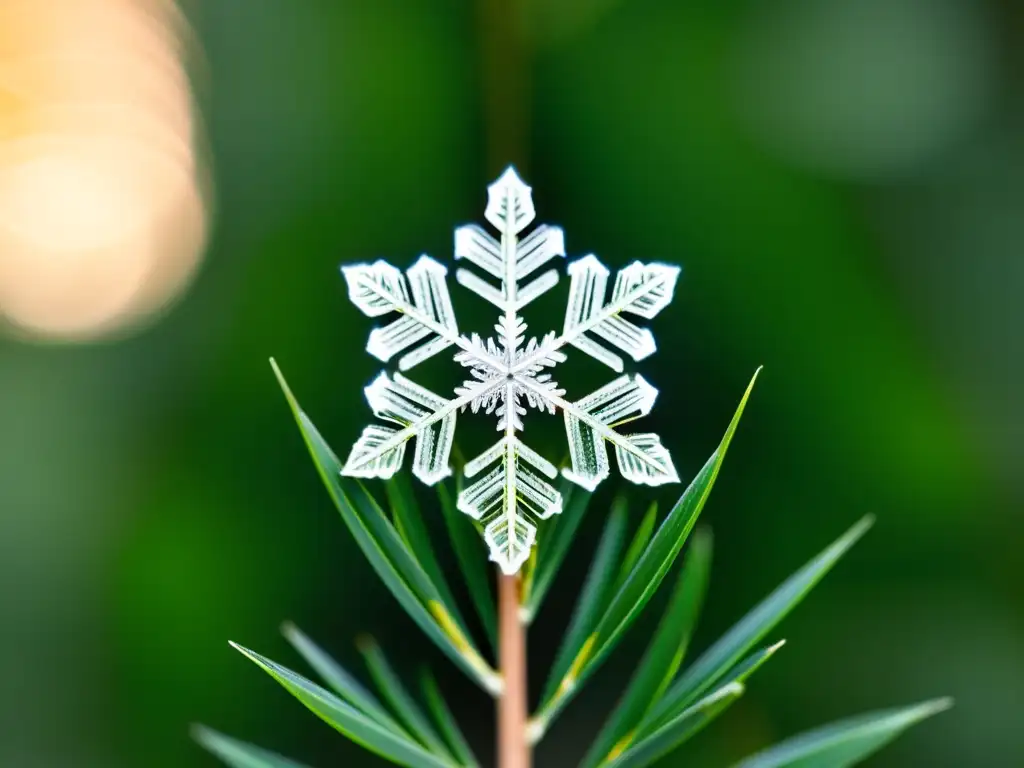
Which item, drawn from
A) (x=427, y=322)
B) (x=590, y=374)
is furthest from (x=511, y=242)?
(x=590, y=374)

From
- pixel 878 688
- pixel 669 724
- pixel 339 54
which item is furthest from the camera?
pixel 339 54

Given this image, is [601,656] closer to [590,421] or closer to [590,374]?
[590,421]

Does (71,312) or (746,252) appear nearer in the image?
(746,252)

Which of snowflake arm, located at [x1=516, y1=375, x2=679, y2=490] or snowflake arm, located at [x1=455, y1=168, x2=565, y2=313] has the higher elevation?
snowflake arm, located at [x1=455, y1=168, x2=565, y2=313]

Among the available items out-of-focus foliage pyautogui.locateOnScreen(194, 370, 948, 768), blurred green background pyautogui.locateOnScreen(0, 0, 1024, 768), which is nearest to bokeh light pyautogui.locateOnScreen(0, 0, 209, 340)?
blurred green background pyautogui.locateOnScreen(0, 0, 1024, 768)

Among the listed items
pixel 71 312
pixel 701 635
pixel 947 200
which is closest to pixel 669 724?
pixel 701 635

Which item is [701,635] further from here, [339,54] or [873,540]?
[339,54]

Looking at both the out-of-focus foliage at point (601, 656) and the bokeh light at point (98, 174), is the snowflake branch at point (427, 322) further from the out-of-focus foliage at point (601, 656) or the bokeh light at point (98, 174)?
the bokeh light at point (98, 174)

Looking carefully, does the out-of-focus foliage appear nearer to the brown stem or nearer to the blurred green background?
the brown stem
